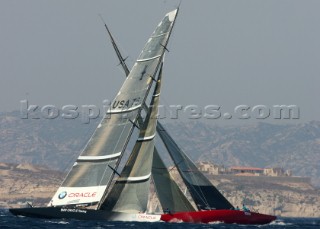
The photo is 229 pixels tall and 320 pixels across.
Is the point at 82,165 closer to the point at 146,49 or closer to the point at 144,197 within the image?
the point at 144,197

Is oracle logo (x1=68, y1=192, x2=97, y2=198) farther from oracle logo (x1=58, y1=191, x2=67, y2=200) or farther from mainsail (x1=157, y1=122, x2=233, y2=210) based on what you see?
mainsail (x1=157, y1=122, x2=233, y2=210)

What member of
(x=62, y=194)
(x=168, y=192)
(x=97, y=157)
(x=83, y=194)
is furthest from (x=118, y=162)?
(x=168, y=192)

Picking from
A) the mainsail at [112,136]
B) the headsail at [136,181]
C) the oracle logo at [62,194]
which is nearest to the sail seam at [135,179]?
the headsail at [136,181]

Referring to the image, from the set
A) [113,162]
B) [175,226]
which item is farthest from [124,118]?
[175,226]

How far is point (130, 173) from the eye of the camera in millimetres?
68312

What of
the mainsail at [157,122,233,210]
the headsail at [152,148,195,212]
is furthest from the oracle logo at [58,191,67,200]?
the mainsail at [157,122,233,210]

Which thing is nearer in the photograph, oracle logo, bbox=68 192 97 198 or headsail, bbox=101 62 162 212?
oracle logo, bbox=68 192 97 198

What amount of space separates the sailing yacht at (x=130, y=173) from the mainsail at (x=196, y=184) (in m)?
0.10

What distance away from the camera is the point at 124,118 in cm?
6825

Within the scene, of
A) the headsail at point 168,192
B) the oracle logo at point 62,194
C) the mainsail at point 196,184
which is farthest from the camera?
the mainsail at point 196,184

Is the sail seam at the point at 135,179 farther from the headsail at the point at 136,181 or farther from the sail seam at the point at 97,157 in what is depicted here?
the sail seam at the point at 97,157

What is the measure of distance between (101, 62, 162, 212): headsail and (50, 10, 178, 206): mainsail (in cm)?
170

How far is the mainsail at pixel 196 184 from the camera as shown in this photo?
7281cm

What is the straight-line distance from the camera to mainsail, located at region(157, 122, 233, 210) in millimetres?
72812
